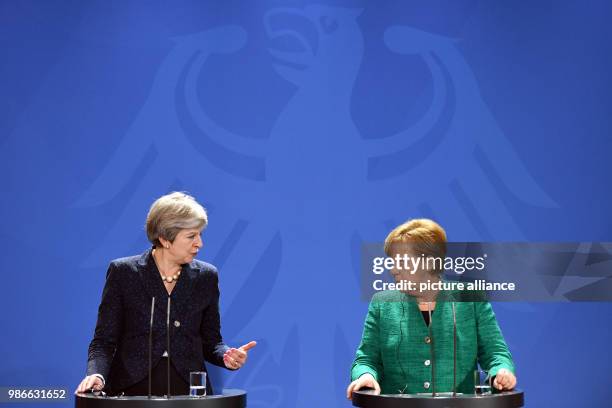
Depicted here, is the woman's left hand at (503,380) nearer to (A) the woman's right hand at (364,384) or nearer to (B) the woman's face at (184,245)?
(A) the woman's right hand at (364,384)

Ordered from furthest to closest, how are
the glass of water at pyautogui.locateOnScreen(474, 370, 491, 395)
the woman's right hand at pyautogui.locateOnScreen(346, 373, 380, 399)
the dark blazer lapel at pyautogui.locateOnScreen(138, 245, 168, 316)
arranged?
1. the dark blazer lapel at pyautogui.locateOnScreen(138, 245, 168, 316)
2. the woman's right hand at pyautogui.locateOnScreen(346, 373, 380, 399)
3. the glass of water at pyautogui.locateOnScreen(474, 370, 491, 395)

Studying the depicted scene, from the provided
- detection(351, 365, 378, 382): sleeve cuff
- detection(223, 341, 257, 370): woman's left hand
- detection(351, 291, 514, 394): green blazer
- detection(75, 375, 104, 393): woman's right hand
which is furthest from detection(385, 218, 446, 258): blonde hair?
detection(75, 375, 104, 393): woman's right hand

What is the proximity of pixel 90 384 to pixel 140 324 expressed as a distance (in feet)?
1.06

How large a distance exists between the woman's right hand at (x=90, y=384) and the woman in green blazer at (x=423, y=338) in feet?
2.80

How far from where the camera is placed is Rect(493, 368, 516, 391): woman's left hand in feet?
9.18

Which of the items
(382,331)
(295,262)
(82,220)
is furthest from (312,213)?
(382,331)

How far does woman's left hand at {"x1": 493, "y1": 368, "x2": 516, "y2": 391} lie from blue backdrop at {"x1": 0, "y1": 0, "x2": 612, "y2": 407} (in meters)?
1.63

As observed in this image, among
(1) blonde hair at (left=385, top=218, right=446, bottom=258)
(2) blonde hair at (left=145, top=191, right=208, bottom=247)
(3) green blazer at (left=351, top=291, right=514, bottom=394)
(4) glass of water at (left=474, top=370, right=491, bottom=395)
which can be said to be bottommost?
(4) glass of water at (left=474, top=370, right=491, bottom=395)

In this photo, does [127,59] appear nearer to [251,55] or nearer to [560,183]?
[251,55]

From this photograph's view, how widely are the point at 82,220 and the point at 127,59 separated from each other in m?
0.89

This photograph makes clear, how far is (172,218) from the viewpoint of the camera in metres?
3.13

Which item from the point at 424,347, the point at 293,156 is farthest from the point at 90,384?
the point at 293,156

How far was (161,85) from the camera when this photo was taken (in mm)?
4469

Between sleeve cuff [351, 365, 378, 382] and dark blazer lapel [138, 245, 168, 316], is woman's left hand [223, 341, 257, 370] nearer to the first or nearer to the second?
dark blazer lapel [138, 245, 168, 316]
